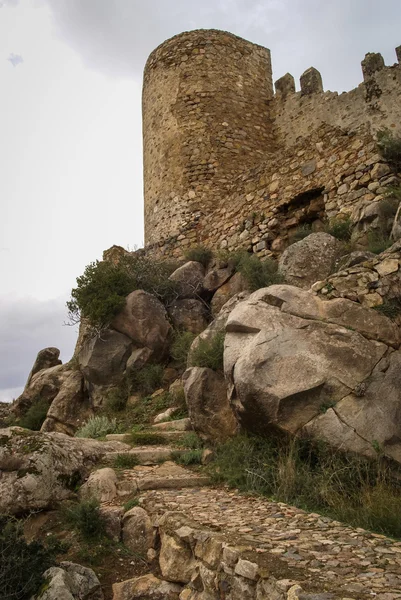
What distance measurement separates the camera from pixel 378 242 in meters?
7.58

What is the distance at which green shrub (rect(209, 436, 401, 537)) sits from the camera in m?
4.08

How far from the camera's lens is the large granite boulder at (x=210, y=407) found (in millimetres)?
6293

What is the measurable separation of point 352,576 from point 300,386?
2468 mm

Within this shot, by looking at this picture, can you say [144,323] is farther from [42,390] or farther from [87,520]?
[87,520]

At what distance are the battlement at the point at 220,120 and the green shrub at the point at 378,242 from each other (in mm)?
3792

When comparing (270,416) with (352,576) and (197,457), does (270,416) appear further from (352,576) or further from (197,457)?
(352,576)

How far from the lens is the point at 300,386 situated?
5227mm

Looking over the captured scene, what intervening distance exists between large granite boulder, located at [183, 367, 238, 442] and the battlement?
208 inches

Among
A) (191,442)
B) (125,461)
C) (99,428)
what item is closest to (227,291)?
(99,428)

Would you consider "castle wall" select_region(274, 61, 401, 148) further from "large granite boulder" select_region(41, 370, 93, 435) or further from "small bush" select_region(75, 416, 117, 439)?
→ "small bush" select_region(75, 416, 117, 439)

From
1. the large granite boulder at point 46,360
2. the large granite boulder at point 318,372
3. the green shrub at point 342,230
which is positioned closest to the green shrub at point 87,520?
the large granite boulder at point 318,372

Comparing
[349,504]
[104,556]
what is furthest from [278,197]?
[104,556]

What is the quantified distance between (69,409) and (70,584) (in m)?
6.73

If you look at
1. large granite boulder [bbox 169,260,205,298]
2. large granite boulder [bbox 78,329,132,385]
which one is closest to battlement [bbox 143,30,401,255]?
large granite boulder [bbox 169,260,205,298]
